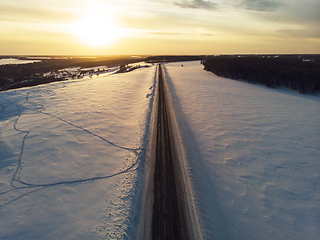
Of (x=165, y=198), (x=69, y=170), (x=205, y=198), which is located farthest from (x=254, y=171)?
(x=69, y=170)

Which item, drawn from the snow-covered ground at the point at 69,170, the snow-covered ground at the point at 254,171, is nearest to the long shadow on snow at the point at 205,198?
the snow-covered ground at the point at 254,171

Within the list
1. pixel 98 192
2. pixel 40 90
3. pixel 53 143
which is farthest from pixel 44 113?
pixel 98 192

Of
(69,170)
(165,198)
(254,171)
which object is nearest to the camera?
(165,198)

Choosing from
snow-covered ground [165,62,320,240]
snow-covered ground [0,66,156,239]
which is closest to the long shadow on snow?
snow-covered ground [165,62,320,240]

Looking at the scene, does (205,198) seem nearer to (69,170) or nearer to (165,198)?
(165,198)

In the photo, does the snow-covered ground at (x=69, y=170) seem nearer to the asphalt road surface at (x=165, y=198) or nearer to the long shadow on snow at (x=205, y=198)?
the asphalt road surface at (x=165, y=198)

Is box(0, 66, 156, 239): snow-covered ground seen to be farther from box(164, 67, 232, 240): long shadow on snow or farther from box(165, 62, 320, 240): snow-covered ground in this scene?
box(165, 62, 320, 240): snow-covered ground
